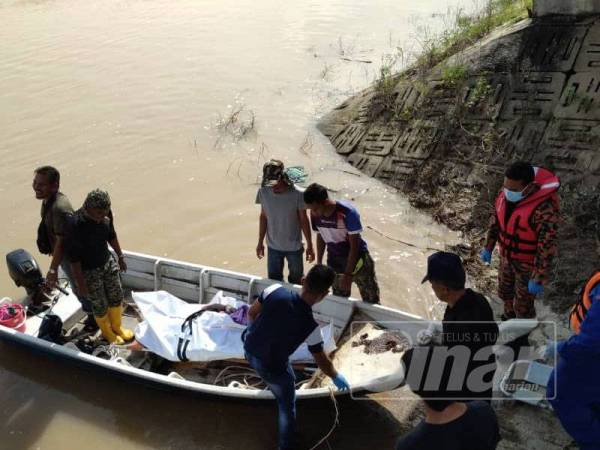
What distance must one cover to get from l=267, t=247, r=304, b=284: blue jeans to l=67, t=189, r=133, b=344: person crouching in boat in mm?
1409

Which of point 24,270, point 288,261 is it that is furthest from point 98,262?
point 288,261

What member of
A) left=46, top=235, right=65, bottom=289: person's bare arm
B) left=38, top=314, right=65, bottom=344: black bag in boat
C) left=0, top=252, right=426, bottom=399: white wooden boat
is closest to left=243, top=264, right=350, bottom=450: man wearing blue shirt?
left=0, top=252, right=426, bottom=399: white wooden boat

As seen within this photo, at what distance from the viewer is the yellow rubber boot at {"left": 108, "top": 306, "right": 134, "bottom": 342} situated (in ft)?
17.1

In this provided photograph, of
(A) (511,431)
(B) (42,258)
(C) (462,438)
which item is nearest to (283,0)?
(B) (42,258)

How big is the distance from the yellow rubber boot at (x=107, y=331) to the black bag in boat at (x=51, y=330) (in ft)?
1.23

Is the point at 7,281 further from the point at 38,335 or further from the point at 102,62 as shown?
the point at 102,62

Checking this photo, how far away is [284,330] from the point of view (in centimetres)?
347

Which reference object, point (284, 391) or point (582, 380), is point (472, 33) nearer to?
point (284, 391)

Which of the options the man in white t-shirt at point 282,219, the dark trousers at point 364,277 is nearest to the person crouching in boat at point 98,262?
the man in white t-shirt at point 282,219

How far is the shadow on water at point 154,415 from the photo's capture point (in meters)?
4.62

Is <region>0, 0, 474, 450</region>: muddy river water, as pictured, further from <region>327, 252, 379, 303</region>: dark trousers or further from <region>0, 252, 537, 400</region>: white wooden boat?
<region>327, 252, 379, 303</region>: dark trousers

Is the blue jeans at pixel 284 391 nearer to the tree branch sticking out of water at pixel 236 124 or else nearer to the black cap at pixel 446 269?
the black cap at pixel 446 269

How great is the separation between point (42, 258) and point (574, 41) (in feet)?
25.2

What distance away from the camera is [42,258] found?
7.25 meters
